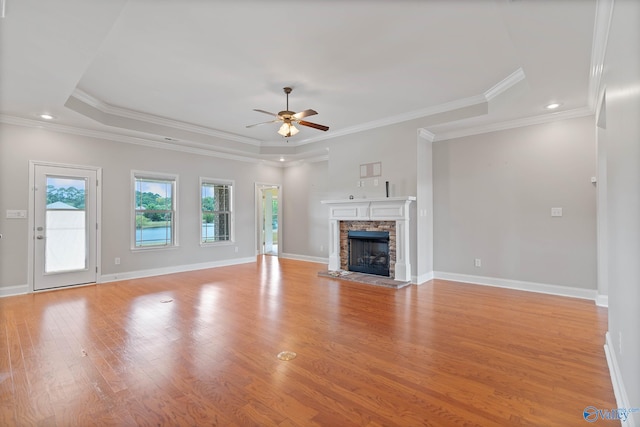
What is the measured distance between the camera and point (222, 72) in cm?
379

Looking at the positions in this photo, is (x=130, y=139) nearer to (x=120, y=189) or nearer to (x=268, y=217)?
(x=120, y=189)

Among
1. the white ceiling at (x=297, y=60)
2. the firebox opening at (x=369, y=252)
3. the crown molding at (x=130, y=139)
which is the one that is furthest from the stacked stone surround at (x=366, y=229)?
the crown molding at (x=130, y=139)

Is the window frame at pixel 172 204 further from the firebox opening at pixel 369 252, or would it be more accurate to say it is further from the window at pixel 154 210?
the firebox opening at pixel 369 252

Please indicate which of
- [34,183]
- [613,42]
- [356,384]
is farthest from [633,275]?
[34,183]

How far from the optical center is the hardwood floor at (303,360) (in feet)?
6.22

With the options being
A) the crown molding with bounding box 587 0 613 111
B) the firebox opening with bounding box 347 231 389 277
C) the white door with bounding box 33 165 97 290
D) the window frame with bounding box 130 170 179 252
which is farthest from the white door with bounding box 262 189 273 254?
the crown molding with bounding box 587 0 613 111

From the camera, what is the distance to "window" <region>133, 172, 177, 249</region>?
6.05 m

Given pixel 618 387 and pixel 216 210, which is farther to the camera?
pixel 216 210

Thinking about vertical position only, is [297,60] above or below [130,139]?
above

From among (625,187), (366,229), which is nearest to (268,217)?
(366,229)

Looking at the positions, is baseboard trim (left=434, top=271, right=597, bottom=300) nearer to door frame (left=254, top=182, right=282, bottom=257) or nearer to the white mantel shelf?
the white mantel shelf

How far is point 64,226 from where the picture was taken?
5.20m

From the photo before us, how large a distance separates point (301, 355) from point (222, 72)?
3.44 meters

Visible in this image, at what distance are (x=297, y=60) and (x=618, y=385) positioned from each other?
402 cm
